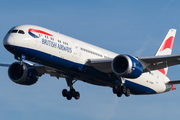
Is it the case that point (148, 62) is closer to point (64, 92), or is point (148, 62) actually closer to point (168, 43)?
point (64, 92)

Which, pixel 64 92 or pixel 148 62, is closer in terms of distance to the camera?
pixel 148 62

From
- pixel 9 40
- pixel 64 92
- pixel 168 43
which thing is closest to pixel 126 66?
pixel 64 92

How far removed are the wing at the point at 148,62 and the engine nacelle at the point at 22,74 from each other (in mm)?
9142

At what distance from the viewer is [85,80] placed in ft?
127

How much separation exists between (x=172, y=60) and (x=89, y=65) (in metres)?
8.85

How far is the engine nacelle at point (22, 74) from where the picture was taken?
41881 mm

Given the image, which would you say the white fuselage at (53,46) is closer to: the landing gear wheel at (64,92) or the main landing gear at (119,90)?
the main landing gear at (119,90)

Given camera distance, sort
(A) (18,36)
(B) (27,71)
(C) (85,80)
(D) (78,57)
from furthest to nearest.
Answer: (B) (27,71)
(C) (85,80)
(D) (78,57)
(A) (18,36)

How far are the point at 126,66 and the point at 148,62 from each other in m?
2.68

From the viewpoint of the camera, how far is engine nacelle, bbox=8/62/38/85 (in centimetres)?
4188

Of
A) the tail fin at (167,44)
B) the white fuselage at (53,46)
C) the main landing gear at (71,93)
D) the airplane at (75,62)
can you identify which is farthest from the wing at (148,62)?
the tail fin at (167,44)

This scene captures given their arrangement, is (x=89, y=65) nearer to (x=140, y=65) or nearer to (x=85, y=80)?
(x=85, y=80)

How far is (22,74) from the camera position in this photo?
42312 mm

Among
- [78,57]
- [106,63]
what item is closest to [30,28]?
Answer: [78,57]
